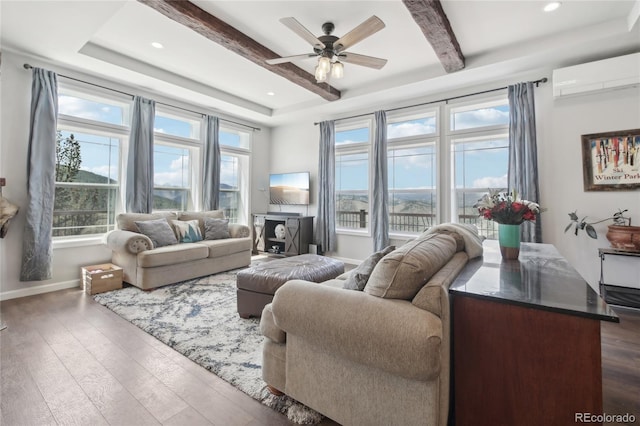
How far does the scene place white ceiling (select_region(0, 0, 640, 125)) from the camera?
266cm

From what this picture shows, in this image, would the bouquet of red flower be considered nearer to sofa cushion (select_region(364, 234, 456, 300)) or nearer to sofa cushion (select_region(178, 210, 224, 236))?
sofa cushion (select_region(364, 234, 456, 300))

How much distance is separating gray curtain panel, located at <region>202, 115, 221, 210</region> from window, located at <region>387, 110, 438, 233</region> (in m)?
3.01

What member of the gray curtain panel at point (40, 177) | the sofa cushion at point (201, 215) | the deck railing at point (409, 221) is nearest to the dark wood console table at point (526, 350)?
the deck railing at point (409, 221)

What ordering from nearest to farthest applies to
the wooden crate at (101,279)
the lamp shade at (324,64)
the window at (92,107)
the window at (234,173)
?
1. the lamp shade at (324,64)
2. the wooden crate at (101,279)
3. the window at (92,107)
4. the window at (234,173)

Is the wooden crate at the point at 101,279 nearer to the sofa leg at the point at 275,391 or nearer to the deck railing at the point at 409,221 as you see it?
the sofa leg at the point at 275,391

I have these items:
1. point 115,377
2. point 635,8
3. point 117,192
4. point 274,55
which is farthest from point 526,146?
point 117,192

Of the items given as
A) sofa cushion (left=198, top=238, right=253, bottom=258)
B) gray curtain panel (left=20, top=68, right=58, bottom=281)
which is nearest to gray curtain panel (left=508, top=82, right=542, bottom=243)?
sofa cushion (left=198, top=238, right=253, bottom=258)

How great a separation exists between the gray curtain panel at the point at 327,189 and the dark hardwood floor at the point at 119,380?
3367mm

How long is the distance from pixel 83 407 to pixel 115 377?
0.85 ft

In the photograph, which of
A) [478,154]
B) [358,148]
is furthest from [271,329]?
[358,148]

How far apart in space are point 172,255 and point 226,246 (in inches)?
31.9

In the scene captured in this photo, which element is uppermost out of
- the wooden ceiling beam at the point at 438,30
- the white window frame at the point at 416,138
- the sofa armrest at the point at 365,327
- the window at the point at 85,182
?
the wooden ceiling beam at the point at 438,30

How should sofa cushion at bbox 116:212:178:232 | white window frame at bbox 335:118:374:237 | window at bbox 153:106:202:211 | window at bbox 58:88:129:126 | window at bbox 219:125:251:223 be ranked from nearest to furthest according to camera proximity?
1. window at bbox 58:88:129:126
2. sofa cushion at bbox 116:212:178:232
3. window at bbox 153:106:202:211
4. white window frame at bbox 335:118:374:237
5. window at bbox 219:125:251:223

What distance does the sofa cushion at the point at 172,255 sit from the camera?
343cm
